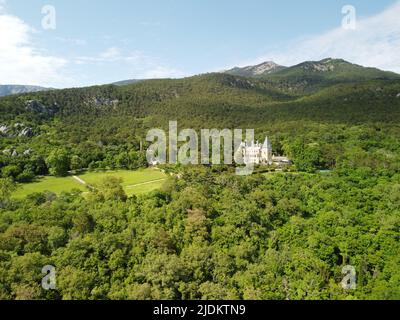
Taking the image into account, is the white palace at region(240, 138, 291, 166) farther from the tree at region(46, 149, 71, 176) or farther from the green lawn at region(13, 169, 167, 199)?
the tree at region(46, 149, 71, 176)

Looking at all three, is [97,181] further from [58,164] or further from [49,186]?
[58,164]

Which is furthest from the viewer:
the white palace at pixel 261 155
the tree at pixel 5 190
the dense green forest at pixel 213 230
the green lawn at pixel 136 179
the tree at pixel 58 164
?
the white palace at pixel 261 155

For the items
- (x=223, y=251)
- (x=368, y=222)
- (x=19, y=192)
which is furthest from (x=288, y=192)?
(x=19, y=192)

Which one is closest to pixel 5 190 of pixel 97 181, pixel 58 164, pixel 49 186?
pixel 49 186

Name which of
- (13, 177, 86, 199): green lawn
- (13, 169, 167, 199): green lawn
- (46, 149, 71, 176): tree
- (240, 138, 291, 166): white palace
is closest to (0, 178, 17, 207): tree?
(13, 169, 167, 199): green lawn

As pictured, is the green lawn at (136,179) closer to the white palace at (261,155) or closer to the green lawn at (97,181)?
the green lawn at (97,181)

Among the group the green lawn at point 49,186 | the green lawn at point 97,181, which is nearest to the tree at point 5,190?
the green lawn at point 97,181
